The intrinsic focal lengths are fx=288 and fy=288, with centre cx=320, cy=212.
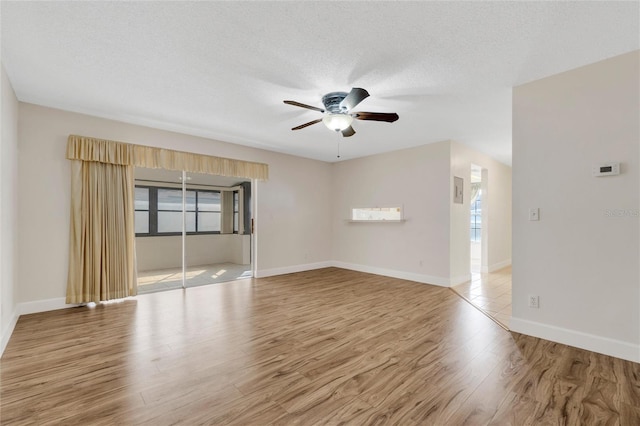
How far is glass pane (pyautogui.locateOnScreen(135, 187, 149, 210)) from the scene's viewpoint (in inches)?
182

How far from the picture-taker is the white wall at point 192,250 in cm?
484

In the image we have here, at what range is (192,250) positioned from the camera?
538 cm

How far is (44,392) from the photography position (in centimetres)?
201

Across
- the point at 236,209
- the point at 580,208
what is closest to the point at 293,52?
the point at 580,208

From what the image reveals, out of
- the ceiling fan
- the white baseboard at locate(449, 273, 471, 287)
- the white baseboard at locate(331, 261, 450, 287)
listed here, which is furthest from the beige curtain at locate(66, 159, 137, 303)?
the white baseboard at locate(449, 273, 471, 287)

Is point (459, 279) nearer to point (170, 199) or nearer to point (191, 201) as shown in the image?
point (191, 201)

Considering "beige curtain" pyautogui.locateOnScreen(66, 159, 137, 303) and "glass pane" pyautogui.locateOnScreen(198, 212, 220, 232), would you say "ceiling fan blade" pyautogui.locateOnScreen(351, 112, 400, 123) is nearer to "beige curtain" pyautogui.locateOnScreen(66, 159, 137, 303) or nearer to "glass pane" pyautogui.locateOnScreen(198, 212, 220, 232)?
"beige curtain" pyautogui.locateOnScreen(66, 159, 137, 303)

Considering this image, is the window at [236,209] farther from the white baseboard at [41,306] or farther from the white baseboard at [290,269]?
the white baseboard at [41,306]

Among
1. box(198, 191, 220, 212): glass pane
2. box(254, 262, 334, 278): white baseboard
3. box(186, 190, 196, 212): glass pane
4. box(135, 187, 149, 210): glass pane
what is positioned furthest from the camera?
box(254, 262, 334, 278): white baseboard

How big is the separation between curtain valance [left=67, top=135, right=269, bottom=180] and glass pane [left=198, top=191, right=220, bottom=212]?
20.7 inches

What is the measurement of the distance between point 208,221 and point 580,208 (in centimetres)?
549

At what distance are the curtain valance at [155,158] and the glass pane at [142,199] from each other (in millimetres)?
457

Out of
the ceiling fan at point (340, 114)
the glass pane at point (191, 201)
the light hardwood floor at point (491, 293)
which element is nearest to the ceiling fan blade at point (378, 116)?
the ceiling fan at point (340, 114)

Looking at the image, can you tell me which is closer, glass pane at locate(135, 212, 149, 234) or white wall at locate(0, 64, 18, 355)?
white wall at locate(0, 64, 18, 355)
